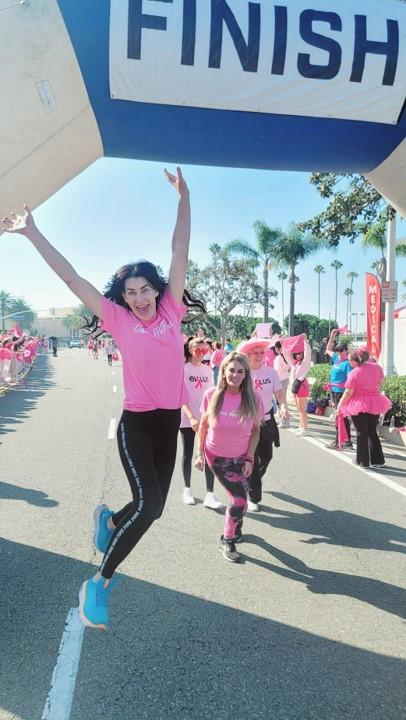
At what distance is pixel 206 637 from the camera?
9.34ft

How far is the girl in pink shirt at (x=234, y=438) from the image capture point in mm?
3914

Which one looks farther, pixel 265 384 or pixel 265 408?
pixel 265 384

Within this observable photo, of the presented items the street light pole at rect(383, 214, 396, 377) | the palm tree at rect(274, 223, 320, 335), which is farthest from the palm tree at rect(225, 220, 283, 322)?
the street light pole at rect(383, 214, 396, 377)

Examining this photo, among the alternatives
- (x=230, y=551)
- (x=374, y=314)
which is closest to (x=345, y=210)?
(x=374, y=314)

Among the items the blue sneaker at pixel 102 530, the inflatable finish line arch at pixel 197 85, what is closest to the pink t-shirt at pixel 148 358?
the blue sneaker at pixel 102 530

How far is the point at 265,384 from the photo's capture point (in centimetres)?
538

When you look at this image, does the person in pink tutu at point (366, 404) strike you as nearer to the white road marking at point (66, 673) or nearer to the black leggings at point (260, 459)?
the black leggings at point (260, 459)

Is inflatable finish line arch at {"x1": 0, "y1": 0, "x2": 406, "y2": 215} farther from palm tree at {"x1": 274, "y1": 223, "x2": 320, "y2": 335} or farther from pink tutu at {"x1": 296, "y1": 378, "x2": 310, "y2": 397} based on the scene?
palm tree at {"x1": 274, "y1": 223, "x2": 320, "y2": 335}

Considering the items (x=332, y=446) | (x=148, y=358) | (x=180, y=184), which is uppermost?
(x=180, y=184)

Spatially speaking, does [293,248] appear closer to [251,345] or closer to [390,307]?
[390,307]

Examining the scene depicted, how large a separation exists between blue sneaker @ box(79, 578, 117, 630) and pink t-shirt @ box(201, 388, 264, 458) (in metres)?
1.56

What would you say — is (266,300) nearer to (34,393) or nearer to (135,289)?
(34,393)

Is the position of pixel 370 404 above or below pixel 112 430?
above

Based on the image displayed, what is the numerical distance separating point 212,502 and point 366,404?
112 inches
